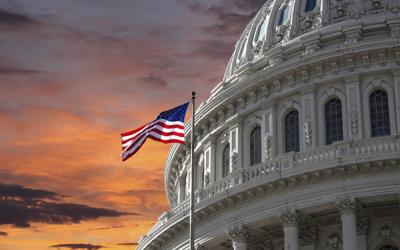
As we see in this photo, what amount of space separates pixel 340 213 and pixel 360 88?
9425 mm

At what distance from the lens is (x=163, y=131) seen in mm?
50250

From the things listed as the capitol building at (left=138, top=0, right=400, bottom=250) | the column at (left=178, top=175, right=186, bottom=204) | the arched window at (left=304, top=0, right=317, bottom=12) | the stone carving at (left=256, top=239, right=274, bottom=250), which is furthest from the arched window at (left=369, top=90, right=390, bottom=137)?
the column at (left=178, top=175, right=186, bottom=204)

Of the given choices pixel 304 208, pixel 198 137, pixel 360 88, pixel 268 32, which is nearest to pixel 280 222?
pixel 304 208

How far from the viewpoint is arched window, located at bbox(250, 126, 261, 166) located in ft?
203

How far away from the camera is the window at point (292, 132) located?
60.2m

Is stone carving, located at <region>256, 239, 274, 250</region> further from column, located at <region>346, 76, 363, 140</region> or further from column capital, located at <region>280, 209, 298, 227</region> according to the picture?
column, located at <region>346, 76, 363, 140</region>

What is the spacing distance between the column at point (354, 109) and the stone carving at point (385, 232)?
218 inches

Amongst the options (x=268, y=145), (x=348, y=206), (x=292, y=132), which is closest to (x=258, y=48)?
(x=292, y=132)

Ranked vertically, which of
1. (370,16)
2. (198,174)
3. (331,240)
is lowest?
(331,240)

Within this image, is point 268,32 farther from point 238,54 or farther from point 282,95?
point 282,95

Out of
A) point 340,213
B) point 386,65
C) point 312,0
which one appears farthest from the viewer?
point 312,0

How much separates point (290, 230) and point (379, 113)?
30.2 ft

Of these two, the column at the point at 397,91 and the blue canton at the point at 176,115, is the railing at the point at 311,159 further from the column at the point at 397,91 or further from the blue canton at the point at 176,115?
the blue canton at the point at 176,115

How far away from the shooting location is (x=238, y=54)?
241ft
